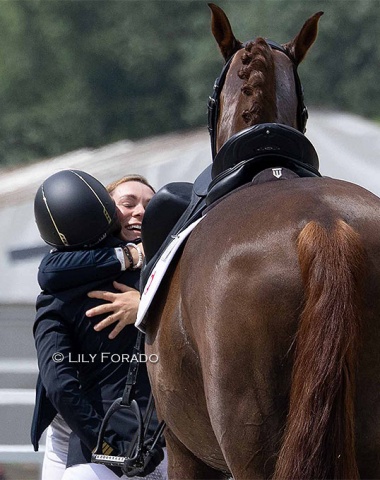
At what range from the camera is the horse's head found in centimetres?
363

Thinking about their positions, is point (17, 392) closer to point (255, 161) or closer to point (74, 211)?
point (74, 211)

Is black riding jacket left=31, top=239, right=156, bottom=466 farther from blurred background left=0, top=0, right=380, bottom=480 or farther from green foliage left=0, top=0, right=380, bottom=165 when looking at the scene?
green foliage left=0, top=0, right=380, bottom=165

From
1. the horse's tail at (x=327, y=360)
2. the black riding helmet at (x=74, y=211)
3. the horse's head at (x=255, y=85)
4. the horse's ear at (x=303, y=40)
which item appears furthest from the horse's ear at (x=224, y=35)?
the horse's tail at (x=327, y=360)

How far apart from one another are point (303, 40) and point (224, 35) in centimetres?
31

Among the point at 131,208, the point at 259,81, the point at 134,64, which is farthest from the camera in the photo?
the point at 134,64

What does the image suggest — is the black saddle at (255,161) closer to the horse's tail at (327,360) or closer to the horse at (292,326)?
the horse at (292,326)

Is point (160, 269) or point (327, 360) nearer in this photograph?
point (327, 360)

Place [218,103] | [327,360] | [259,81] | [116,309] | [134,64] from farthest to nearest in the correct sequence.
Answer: [134,64], [116,309], [218,103], [259,81], [327,360]

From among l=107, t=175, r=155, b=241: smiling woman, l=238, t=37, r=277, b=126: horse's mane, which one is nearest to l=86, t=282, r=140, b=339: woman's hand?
l=107, t=175, r=155, b=241: smiling woman

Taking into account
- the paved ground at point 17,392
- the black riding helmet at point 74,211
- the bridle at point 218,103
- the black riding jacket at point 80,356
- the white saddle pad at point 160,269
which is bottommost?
the paved ground at point 17,392

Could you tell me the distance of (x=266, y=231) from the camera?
3.00m

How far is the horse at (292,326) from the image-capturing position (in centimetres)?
289

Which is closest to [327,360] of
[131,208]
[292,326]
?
[292,326]

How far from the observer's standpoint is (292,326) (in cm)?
294
